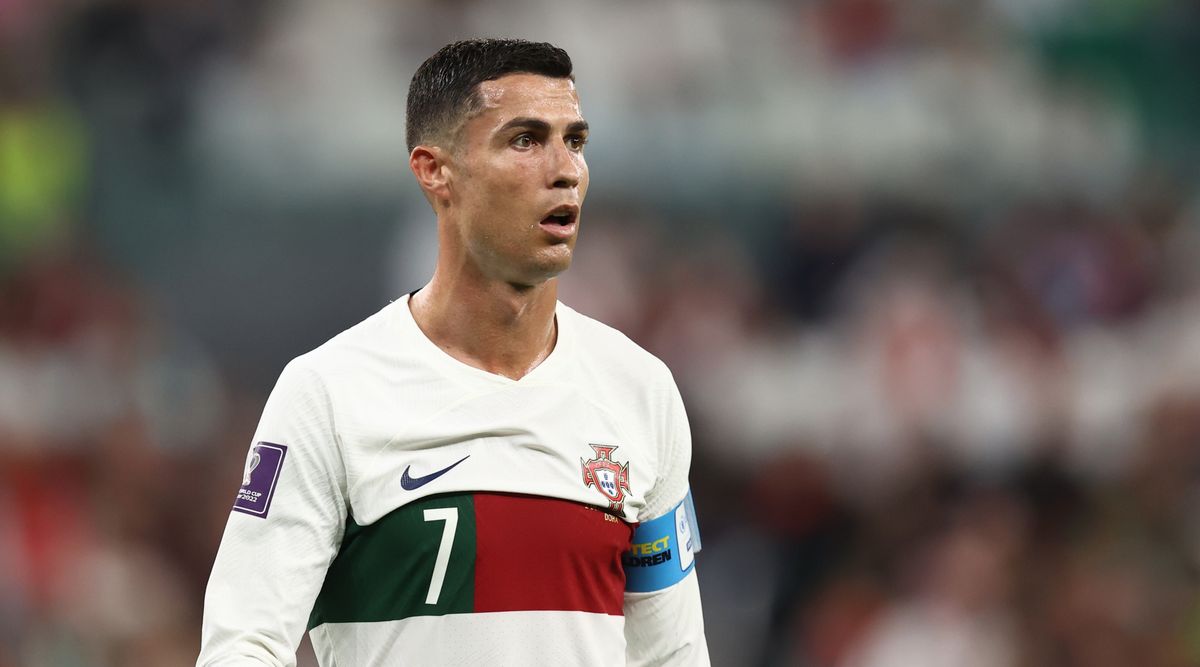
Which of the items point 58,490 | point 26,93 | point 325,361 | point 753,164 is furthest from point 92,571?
point 325,361

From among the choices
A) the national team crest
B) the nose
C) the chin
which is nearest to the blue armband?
the national team crest

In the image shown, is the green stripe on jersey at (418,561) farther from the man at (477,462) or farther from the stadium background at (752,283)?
the stadium background at (752,283)

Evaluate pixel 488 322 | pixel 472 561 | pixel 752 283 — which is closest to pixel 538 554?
pixel 472 561

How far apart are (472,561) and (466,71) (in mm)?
954

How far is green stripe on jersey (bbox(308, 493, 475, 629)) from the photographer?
10.1ft

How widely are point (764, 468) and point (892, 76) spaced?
2659mm

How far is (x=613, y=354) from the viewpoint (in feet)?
11.4

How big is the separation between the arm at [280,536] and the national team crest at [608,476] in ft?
1.58

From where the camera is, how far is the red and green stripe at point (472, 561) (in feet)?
10.1

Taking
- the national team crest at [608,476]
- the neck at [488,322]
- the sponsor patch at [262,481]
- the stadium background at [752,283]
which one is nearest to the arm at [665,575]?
the national team crest at [608,476]

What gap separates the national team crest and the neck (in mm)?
231

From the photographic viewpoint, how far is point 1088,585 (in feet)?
25.6

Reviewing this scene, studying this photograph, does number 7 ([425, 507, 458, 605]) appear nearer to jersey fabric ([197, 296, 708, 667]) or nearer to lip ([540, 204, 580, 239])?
jersey fabric ([197, 296, 708, 667])

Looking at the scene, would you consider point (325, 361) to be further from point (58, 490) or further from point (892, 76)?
point (892, 76)
